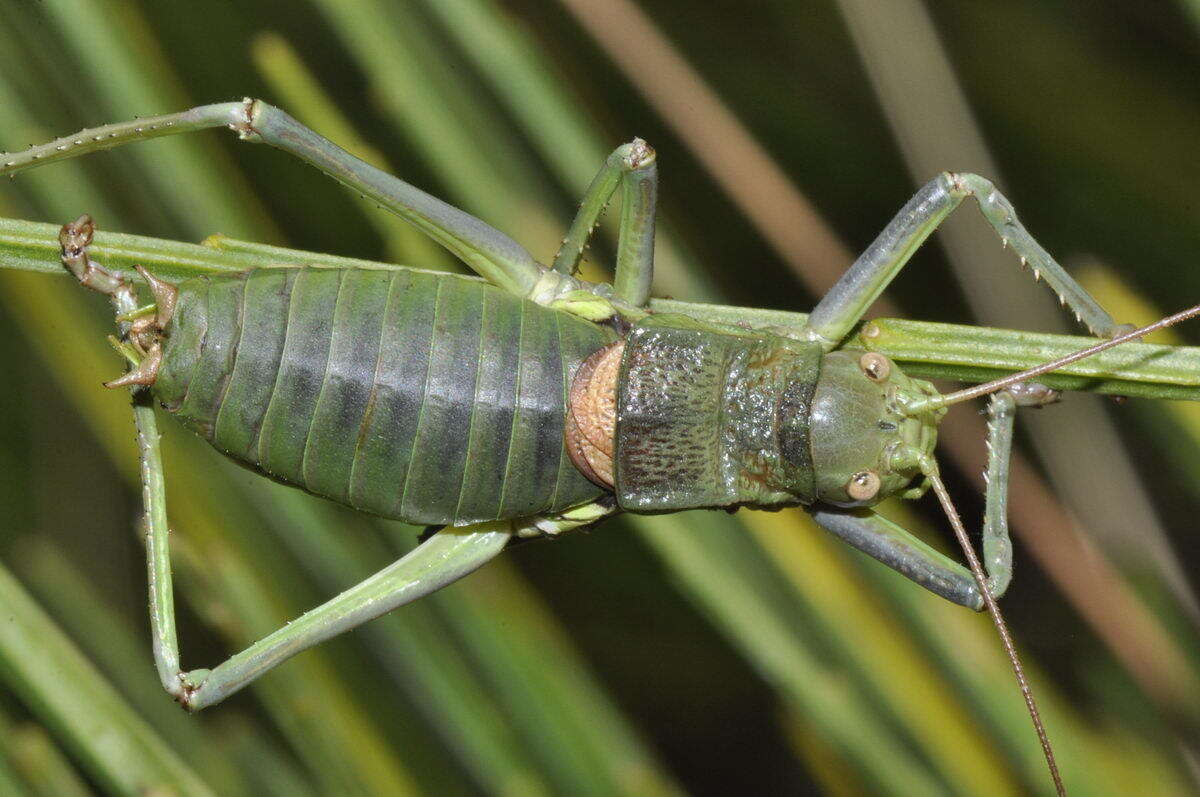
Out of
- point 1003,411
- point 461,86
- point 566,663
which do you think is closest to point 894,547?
point 1003,411

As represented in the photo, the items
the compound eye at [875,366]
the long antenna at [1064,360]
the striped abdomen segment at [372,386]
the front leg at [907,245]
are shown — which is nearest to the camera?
the long antenna at [1064,360]

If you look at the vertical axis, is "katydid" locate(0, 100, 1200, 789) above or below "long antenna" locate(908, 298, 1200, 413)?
above

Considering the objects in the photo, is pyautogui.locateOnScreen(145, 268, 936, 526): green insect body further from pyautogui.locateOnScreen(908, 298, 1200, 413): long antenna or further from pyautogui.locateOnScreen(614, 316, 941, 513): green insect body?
pyautogui.locateOnScreen(908, 298, 1200, 413): long antenna

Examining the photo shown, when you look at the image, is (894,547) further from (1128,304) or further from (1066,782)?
(1128,304)

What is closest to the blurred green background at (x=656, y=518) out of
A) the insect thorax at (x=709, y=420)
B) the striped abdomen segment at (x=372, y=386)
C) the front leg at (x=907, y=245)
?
the insect thorax at (x=709, y=420)

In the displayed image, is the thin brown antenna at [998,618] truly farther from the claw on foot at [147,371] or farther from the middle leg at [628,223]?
the claw on foot at [147,371]

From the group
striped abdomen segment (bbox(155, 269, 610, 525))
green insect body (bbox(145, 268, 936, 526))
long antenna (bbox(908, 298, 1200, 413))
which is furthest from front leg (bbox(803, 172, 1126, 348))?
striped abdomen segment (bbox(155, 269, 610, 525))

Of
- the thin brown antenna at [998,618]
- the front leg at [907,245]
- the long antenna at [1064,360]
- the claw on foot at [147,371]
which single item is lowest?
the thin brown antenna at [998,618]
